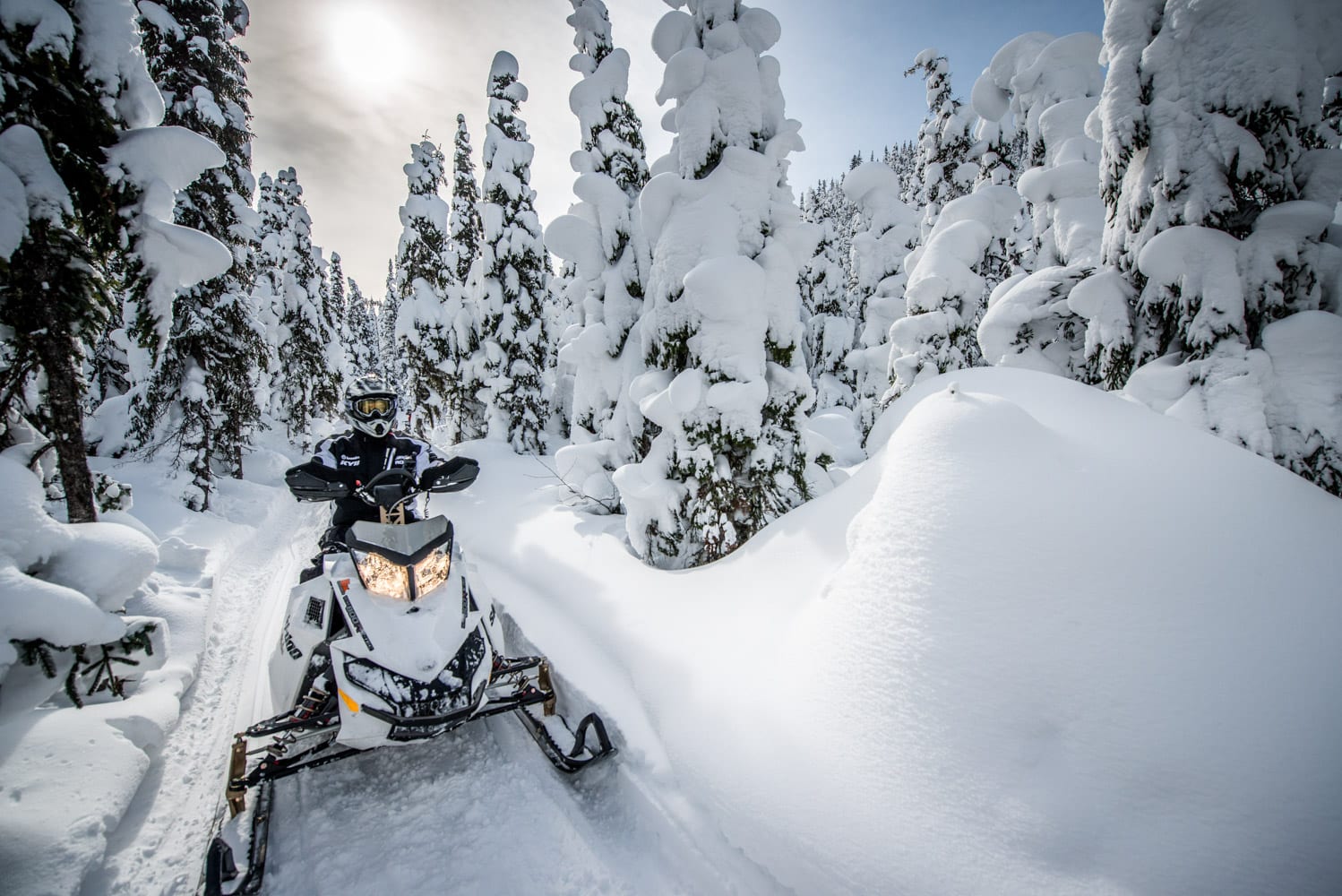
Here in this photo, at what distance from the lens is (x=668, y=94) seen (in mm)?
6902

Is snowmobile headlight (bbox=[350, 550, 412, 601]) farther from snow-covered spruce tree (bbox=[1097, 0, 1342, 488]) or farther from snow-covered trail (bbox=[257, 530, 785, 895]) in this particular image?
snow-covered spruce tree (bbox=[1097, 0, 1342, 488])

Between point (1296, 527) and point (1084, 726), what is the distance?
4.93 feet

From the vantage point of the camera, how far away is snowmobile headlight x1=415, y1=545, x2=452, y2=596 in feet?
10.9

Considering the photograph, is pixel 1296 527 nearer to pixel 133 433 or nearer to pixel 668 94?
pixel 668 94

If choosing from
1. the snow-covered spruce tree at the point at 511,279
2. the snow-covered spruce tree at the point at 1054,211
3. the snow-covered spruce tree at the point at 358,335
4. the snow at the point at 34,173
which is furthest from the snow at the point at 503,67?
the snow-covered spruce tree at the point at 358,335

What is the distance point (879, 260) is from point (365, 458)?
21.5 m

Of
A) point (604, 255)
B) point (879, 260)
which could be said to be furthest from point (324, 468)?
point (879, 260)

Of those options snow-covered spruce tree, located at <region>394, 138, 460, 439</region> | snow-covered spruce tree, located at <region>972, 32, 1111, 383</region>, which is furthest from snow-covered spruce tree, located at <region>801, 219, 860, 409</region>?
snow-covered spruce tree, located at <region>394, 138, 460, 439</region>

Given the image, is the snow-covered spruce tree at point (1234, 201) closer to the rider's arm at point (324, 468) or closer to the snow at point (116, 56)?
the rider's arm at point (324, 468)

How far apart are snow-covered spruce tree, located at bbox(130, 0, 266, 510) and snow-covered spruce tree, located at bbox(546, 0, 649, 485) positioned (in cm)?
728

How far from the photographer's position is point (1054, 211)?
8.39 metres

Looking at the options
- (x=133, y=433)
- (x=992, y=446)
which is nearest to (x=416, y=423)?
(x=133, y=433)

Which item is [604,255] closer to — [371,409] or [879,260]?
[371,409]

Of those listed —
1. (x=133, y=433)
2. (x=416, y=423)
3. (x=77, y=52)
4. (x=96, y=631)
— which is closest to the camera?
(x=96, y=631)
